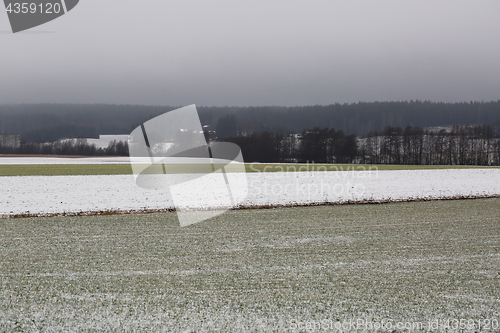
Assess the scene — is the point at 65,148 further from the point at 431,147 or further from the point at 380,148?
the point at 431,147

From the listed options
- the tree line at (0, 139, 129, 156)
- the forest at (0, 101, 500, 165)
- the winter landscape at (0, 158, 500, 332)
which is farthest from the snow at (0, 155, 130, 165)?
the tree line at (0, 139, 129, 156)

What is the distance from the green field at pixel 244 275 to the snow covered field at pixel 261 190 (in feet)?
18.4

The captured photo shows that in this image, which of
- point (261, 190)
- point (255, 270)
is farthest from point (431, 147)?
point (255, 270)

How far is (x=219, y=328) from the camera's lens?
503cm

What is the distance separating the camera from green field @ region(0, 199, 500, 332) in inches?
213

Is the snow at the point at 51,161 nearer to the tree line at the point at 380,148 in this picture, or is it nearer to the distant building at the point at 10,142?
the tree line at the point at 380,148

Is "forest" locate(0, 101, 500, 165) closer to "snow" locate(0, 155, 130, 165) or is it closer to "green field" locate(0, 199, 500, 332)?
"snow" locate(0, 155, 130, 165)

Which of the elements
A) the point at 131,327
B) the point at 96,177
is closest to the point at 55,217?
the point at 96,177

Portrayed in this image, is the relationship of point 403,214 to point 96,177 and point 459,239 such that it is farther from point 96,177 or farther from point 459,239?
point 96,177

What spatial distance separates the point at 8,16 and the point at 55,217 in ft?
25.3

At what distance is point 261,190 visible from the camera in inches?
859

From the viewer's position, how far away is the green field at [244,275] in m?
5.40

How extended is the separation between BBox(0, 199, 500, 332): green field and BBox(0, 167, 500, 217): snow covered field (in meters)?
5.61

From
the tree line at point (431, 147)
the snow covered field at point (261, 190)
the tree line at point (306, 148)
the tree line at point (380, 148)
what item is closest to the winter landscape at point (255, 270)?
the snow covered field at point (261, 190)
